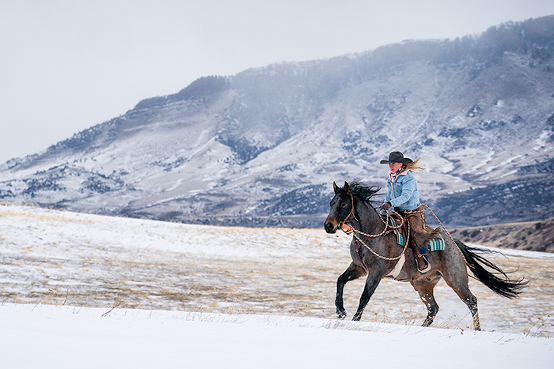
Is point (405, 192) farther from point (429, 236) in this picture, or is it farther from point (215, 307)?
point (215, 307)

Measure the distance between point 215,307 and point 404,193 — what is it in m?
5.60

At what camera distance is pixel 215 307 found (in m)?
11.0

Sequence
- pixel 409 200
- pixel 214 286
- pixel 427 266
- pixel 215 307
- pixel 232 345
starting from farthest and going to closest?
pixel 214 286, pixel 215 307, pixel 409 200, pixel 427 266, pixel 232 345

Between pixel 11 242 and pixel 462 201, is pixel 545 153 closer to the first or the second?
pixel 462 201

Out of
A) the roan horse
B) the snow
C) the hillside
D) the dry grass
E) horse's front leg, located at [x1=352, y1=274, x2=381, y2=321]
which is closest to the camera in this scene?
the snow

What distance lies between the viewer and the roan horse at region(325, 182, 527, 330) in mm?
7895

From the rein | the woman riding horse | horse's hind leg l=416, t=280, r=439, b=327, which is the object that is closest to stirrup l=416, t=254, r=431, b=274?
the woman riding horse

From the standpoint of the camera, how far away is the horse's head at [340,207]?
7.77m

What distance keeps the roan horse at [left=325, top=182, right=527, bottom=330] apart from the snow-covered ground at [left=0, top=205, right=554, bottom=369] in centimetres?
87

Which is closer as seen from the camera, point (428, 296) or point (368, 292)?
point (368, 292)

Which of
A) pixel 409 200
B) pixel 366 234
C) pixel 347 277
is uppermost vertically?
pixel 409 200

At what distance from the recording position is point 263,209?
196125mm

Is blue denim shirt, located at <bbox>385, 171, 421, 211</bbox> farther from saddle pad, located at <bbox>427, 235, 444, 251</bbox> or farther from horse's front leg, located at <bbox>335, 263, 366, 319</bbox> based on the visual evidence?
horse's front leg, located at <bbox>335, 263, 366, 319</bbox>

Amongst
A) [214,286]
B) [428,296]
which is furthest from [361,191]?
[214,286]
